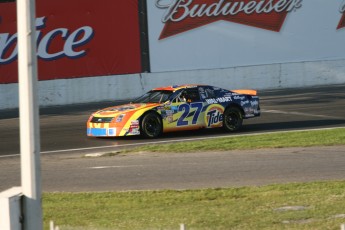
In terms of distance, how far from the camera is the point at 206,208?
→ 412 inches

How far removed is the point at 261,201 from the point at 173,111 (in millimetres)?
9273

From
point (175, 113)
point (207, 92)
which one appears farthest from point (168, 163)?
point (207, 92)

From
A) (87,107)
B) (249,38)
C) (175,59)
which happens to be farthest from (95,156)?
(249,38)

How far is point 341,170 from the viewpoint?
13969 mm

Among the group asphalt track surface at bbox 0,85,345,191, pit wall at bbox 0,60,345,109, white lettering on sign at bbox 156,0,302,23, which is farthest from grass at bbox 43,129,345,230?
white lettering on sign at bbox 156,0,302,23

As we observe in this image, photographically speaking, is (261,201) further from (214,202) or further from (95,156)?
(95,156)

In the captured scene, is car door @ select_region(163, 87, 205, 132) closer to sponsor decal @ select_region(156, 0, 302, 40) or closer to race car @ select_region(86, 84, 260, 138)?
race car @ select_region(86, 84, 260, 138)

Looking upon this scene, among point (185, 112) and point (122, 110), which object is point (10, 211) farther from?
point (185, 112)

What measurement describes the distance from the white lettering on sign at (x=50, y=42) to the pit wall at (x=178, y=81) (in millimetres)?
1171

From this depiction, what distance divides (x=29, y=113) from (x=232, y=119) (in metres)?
16.0

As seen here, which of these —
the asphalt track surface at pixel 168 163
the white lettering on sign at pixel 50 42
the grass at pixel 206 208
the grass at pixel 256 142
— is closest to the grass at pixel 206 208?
the grass at pixel 206 208

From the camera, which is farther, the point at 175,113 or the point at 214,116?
the point at 214,116

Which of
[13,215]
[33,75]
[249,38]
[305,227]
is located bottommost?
[305,227]

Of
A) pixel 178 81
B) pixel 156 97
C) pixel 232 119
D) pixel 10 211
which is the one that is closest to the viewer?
pixel 10 211
